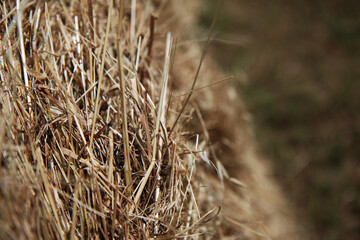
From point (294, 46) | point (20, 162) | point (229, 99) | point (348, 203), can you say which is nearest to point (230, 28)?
point (294, 46)

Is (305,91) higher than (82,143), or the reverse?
(82,143)

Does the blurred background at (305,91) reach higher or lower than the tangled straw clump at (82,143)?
Answer: lower

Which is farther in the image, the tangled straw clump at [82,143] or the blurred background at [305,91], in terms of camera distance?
the blurred background at [305,91]

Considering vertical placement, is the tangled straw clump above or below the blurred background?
above

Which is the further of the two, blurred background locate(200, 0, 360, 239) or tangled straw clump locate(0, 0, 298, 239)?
blurred background locate(200, 0, 360, 239)

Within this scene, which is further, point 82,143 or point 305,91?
point 305,91
